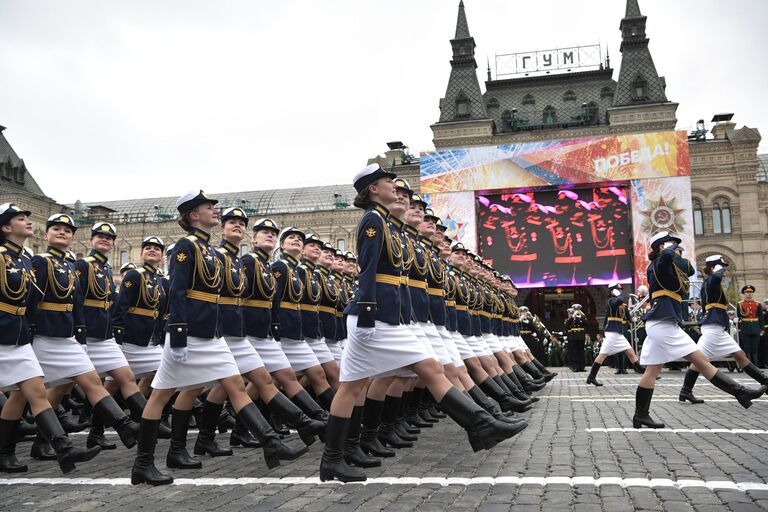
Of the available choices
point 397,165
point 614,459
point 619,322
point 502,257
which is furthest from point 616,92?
point 614,459

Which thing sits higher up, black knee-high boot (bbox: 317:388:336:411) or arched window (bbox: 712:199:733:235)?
arched window (bbox: 712:199:733:235)

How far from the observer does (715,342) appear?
10242 mm

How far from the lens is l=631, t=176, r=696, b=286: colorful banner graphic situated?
109 feet

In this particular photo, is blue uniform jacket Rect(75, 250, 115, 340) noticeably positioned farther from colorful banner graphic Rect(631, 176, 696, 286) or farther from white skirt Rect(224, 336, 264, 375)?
colorful banner graphic Rect(631, 176, 696, 286)

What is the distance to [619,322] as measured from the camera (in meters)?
14.7

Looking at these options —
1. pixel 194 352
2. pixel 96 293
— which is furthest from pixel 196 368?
pixel 96 293

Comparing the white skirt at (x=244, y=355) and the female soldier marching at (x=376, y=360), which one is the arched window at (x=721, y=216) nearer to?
the white skirt at (x=244, y=355)

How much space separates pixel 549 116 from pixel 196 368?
5044 centimetres

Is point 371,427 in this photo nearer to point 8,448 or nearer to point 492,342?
point 8,448

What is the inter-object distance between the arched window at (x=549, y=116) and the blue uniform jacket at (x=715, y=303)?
43.1 meters

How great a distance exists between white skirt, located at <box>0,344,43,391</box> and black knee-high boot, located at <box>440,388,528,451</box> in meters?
3.19

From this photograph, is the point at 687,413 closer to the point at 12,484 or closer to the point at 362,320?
the point at 362,320

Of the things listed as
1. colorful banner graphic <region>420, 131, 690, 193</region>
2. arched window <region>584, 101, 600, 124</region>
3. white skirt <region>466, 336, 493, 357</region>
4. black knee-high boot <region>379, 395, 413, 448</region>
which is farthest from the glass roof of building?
black knee-high boot <region>379, 395, 413, 448</region>

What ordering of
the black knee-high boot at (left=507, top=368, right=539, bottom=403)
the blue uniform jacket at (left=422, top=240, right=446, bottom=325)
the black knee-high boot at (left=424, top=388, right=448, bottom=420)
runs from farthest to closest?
the black knee-high boot at (left=507, top=368, right=539, bottom=403) → the black knee-high boot at (left=424, top=388, right=448, bottom=420) → the blue uniform jacket at (left=422, top=240, right=446, bottom=325)
